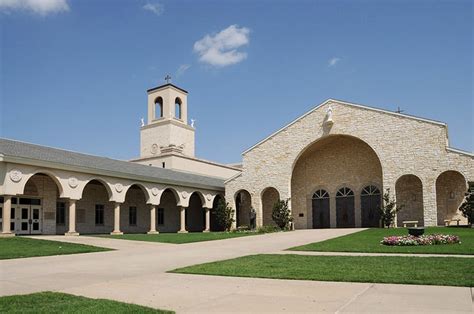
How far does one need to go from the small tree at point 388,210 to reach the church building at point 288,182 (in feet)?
2.43

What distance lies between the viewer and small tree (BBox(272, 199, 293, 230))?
35344 mm

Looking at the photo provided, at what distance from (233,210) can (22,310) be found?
32.3 m

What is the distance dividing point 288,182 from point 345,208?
5.23 metres

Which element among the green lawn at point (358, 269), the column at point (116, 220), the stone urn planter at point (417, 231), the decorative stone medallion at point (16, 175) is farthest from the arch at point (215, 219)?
the green lawn at point (358, 269)

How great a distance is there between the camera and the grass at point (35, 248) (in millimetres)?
16250

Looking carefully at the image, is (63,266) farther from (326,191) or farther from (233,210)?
(326,191)

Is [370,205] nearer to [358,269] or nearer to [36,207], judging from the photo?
[36,207]

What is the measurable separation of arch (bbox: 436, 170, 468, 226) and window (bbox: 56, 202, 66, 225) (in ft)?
82.7

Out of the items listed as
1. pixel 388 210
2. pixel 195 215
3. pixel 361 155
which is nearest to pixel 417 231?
pixel 388 210

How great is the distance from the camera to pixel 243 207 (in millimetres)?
42375

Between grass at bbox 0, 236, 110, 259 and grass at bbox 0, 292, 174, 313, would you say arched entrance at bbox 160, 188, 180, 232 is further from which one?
grass at bbox 0, 292, 174, 313

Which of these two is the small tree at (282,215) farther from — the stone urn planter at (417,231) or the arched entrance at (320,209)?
the stone urn planter at (417,231)

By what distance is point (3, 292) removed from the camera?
26.9 feet

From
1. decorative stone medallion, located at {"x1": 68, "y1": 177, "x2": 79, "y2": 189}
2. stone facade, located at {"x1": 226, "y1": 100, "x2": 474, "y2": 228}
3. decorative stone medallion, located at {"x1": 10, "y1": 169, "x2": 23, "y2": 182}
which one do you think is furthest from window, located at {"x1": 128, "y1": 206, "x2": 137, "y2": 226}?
decorative stone medallion, located at {"x1": 10, "y1": 169, "x2": 23, "y2": 182}
